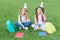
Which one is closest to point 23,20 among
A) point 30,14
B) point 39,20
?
point 39,20

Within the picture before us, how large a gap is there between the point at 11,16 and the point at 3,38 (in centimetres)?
140

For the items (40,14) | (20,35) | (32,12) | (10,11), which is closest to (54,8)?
(32,12)

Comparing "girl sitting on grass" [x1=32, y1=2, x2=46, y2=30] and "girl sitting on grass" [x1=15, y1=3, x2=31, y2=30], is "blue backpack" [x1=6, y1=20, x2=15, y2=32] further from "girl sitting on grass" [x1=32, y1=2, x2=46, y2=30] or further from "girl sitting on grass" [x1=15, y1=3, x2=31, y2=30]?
"girl sitting on grass" [x1=32, y1=2, x2=46, y2=30]

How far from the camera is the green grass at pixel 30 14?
4.30 m

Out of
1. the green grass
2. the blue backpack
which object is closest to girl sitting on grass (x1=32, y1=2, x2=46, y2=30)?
the green grass

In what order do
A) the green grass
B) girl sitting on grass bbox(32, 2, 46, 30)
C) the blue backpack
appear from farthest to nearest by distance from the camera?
girl sitting on grass bbox(32, 2, 46, 30)
the blue backpack
the green grass

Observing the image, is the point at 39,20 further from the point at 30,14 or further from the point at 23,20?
the point at 30,14

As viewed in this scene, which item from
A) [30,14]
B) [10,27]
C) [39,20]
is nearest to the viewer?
[10,27]

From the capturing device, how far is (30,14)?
5.68 m

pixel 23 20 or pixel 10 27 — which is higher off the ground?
pixel 23 20

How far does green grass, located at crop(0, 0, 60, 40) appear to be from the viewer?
4297 mm

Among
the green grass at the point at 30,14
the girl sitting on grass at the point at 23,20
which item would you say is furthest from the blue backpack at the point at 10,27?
the girl sitting on grass at the point at 23,20

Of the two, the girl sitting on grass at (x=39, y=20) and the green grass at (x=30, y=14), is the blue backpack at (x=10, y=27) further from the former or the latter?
the girl sitting on grass at (x=39, y=20)

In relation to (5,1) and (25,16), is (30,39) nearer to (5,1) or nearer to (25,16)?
(25,16)
